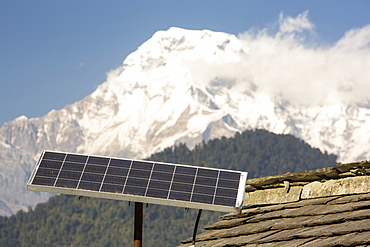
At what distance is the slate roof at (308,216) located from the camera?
9.10 meters

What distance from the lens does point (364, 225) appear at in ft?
29.0

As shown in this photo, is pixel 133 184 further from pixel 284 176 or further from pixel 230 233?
pixel 284 176

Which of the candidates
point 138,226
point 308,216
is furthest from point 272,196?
point 138,226

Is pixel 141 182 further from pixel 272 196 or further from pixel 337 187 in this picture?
pixel 337 187

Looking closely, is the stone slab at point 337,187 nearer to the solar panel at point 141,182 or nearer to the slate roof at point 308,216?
the slate roof at point 308,216

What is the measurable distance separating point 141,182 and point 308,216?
269cm

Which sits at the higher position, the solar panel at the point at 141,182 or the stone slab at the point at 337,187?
the stone slab at the point at 337,187

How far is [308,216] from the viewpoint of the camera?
34.9 feet

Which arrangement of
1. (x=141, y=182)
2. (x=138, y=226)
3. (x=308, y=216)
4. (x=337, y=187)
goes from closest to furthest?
(x=308, y=216), (x=138, y=226), (x=141, y=182), (x=337, y=187)

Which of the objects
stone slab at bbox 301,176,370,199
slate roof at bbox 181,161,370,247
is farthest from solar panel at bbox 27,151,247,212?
stone slab at bbox 301,176,370,199

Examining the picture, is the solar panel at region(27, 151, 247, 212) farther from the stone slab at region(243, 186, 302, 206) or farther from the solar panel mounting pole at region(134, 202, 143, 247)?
the stone slab at region(243, 186, 302, 206)

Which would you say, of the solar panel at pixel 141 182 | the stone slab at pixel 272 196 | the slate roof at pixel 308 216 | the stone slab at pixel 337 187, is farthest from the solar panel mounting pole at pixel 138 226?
the stone slab at pixel 337 187

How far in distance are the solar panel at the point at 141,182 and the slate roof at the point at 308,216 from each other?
88cm

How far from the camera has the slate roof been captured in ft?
29.9
